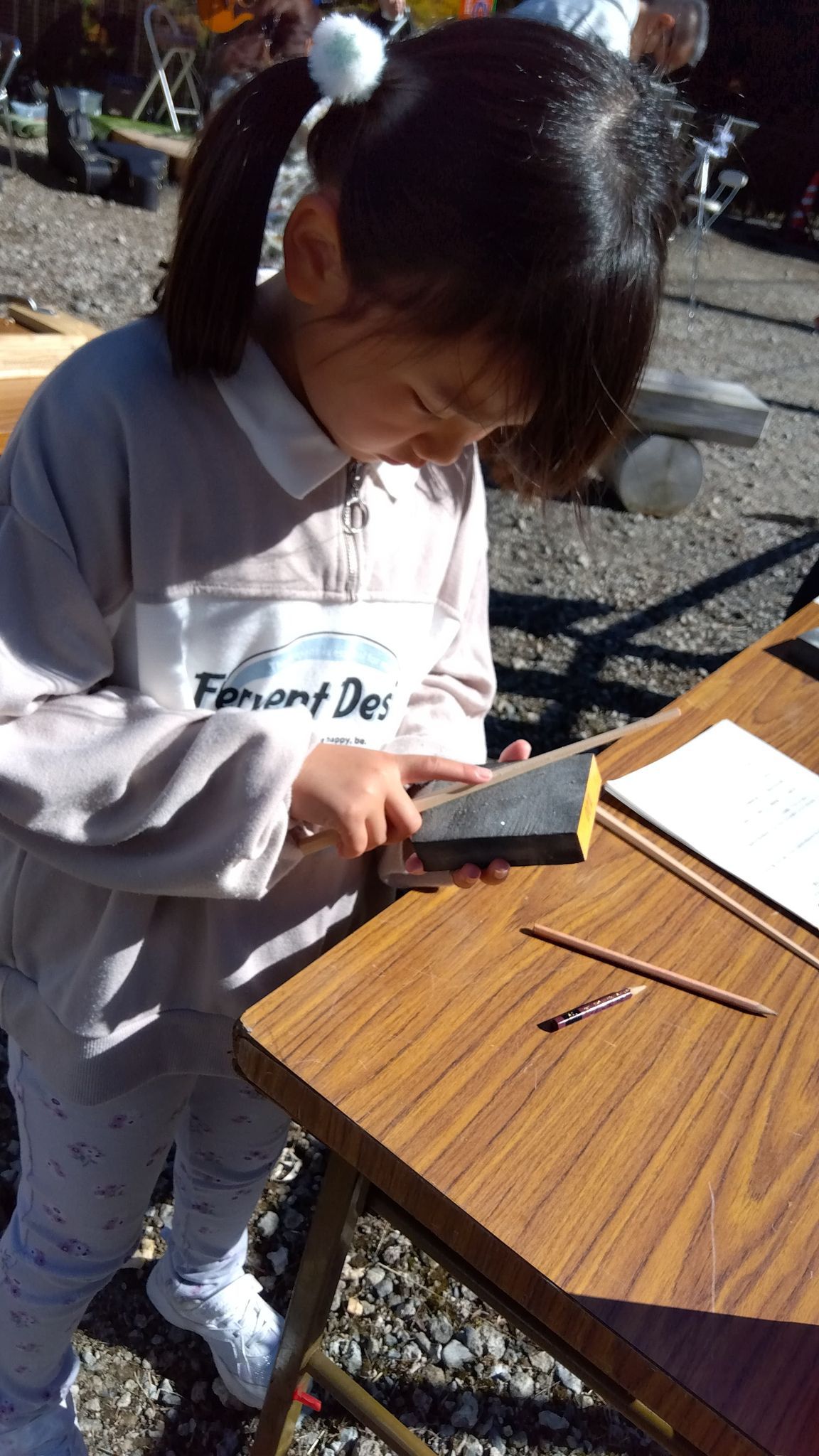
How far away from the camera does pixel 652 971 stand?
34.1 inches

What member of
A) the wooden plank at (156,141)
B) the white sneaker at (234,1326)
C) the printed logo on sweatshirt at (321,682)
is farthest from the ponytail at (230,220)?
the wooden plank at (156,141)

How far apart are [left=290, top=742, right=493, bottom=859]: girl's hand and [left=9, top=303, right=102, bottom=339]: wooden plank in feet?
4.44

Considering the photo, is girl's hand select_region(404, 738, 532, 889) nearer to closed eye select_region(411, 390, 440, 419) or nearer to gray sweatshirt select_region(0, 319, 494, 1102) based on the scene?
gray sweatshirt select_region(0, 319, 494, 1102)

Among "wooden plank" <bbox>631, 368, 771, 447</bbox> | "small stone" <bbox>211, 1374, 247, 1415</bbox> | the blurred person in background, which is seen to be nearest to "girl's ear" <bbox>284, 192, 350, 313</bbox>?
"small stone" <bbox>211, 1374, 247, 1415</bbox>

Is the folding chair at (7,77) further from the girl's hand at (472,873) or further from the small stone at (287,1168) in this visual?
the girl's hand at (472,873)

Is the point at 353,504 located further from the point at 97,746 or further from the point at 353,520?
the point at 97,746

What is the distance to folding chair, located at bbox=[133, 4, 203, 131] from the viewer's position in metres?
9.06

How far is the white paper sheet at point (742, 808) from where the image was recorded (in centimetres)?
102

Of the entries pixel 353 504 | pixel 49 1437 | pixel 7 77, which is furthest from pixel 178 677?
pixel 7 77

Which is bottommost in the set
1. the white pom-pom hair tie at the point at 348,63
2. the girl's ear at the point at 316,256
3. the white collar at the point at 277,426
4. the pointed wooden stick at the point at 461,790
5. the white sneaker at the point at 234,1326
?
the white sneaker at the point at 234,1326

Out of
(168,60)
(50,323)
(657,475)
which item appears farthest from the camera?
(168,60)

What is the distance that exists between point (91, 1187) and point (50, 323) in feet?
5.08

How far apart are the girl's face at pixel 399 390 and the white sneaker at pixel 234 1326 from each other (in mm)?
1054

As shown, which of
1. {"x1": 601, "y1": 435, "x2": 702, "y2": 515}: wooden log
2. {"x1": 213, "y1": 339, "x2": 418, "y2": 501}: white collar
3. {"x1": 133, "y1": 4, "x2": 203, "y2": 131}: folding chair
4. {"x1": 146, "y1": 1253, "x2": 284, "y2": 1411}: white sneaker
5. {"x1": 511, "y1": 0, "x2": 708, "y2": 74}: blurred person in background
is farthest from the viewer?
{"x1": 133, "y1": 4, "x2": 203, "y2": 131}: folding chair
